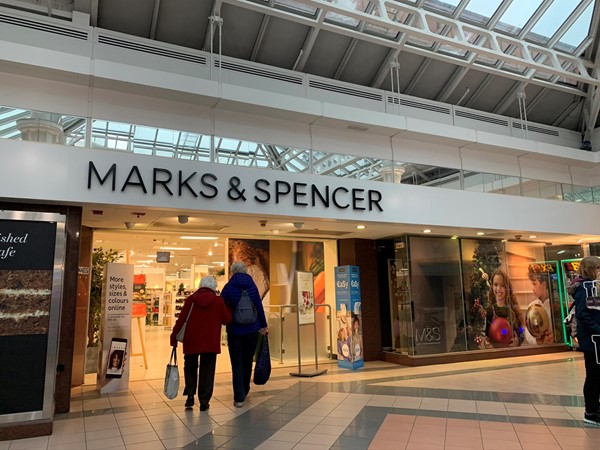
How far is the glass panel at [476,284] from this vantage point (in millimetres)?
9203

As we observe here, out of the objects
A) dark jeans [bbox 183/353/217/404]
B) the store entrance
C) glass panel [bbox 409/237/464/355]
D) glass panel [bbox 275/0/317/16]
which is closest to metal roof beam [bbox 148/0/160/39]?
glass panel [bbox 275/0/317/16]

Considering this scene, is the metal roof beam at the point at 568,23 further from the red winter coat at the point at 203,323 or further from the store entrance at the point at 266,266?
the red winter coat at the point at 203,323

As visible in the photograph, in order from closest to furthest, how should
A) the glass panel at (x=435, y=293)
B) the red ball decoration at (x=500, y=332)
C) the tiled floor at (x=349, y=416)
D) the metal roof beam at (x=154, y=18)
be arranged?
the tiled floor at (x=349, y=416), the metal roof beam at (x=154, y=18), the glass panel at (x=435, y=293), the red ball decoration at (x=500, y=332)

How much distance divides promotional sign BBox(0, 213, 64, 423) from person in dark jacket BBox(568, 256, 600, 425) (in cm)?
523

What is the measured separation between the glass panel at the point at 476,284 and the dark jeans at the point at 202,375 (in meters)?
5.75

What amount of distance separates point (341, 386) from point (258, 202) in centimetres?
295

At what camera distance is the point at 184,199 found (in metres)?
5.86

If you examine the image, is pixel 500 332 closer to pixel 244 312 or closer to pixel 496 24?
pixel 496 24

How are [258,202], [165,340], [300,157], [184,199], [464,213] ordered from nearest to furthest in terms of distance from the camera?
[184,199], [258,202], [300,157], [464,213], [165,340]

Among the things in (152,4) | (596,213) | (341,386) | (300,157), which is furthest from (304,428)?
(596,213)

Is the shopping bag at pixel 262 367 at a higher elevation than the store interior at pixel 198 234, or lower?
lower

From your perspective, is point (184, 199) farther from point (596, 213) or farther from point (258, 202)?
point (596, 213)

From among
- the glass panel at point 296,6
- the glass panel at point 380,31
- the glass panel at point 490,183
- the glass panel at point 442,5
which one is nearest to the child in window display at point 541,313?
the glass panel at point 490,183

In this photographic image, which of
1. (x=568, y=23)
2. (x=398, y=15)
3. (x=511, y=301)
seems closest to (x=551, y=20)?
(x=568, y=23)
